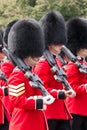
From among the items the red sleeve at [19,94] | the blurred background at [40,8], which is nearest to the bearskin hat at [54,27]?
the red sleeve at [19,94]

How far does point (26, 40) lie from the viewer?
460 centimetres

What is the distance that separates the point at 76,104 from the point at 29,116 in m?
1.24

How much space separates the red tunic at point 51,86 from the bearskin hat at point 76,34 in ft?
2.90

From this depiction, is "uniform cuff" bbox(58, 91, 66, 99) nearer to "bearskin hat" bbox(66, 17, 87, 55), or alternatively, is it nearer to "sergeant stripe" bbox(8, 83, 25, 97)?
"sergeant stripe" bbox(8, 83, 25, 97)

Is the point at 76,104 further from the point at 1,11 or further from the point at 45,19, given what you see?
the point at 1,11

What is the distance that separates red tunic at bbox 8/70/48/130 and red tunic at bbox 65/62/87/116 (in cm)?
94

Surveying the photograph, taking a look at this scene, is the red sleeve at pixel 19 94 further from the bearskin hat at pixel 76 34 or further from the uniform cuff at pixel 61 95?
the bearskin hat at pixel 76 34

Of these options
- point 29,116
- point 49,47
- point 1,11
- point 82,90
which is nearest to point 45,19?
point 49,47

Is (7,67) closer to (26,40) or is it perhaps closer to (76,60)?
(76,60)

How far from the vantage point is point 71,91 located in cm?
476

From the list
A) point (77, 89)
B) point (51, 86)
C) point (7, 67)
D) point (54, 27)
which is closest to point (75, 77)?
point (77, 89)

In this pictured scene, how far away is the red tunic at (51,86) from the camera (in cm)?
491

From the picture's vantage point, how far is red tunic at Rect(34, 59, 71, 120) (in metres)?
4.91

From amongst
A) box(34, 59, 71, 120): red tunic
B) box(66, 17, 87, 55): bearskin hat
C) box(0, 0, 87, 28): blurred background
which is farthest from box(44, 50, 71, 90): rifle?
box(0, 0, 87, 28): blurred background
